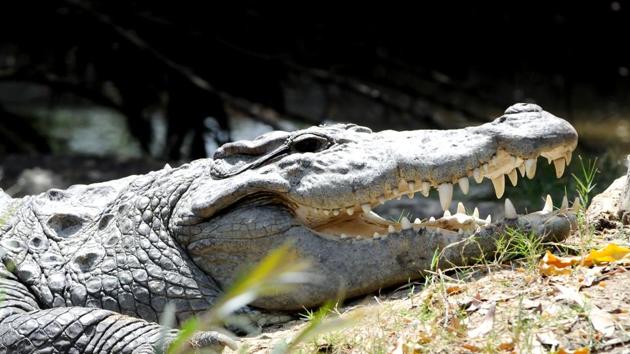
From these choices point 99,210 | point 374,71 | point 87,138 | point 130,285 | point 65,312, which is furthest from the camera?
point 87,138

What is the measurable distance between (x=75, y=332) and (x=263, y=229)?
878mm

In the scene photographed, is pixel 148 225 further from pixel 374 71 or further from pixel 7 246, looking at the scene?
pixel 374 71

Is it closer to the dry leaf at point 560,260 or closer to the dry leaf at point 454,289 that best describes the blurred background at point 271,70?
the dry leaf at point 560,260

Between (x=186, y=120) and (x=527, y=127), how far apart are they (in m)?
6.78

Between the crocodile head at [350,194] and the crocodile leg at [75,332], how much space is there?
22.7 inches

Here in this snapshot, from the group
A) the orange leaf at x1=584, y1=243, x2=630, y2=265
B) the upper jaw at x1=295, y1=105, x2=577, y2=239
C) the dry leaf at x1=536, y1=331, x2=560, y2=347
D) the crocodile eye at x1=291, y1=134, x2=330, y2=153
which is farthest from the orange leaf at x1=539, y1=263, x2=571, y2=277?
the crocodile eye at x1=291, y1=134, x2=330, y2=153

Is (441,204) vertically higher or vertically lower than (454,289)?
higher

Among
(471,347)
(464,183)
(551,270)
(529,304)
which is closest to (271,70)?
(464,183)

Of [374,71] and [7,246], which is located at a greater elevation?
[7,246]

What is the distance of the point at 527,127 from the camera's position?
4.45 meters

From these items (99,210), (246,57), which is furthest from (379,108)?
(99,210)

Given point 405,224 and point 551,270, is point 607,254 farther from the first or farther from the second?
point 405,224

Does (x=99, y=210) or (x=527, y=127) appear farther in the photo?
(x=99, y=210)

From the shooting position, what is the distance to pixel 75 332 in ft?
14.2
